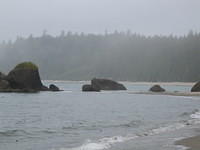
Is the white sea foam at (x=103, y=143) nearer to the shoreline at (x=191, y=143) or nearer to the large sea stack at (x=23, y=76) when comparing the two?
the shoreline at (x=191, y=143)

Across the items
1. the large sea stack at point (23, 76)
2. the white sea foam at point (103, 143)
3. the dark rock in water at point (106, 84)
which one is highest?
the large sea stack at point (23, 76)

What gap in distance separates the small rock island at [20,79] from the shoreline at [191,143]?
5497 centimetres

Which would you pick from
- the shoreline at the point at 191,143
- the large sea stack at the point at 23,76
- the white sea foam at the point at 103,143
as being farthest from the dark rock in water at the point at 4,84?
the shoreline at the point at 191,143

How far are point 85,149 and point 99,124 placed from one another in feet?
35.1

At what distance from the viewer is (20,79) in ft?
241

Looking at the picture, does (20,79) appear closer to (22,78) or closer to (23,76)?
(22,78)

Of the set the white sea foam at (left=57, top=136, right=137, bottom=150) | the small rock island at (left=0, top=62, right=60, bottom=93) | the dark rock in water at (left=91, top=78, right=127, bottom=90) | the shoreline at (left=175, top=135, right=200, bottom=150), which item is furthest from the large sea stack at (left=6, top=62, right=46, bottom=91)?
the shoreline at (left=175, top=135, right=200, bottom=150)

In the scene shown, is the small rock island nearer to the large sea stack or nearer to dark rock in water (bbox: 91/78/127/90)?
the large sea stack

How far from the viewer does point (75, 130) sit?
25516 mm

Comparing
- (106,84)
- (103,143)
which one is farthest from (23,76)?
(103,143)

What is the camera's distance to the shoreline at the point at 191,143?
18.5 m

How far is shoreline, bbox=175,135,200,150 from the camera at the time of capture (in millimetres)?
18531

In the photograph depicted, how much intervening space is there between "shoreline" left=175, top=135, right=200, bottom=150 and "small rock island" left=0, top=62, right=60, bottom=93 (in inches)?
2164

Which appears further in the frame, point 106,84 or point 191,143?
point 106,84
